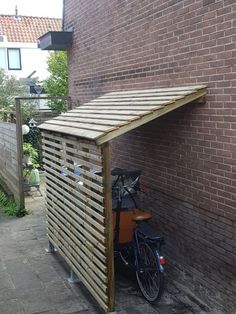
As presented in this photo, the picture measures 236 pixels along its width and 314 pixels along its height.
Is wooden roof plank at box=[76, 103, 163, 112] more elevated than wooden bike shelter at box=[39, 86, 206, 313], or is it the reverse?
wooden roof plank at box=[76, 103, 163, 112]

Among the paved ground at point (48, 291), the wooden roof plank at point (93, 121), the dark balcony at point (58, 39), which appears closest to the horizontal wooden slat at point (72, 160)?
the wooden roof plank at point (93, 121)

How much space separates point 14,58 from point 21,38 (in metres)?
1.59

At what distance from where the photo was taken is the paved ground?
201 inches

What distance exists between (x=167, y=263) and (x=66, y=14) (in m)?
6.21

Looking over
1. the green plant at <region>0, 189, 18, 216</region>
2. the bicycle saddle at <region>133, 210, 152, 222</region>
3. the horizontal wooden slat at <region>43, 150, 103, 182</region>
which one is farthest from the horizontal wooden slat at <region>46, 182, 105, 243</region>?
the green plant at <region>0, 189, 18, 216</region>

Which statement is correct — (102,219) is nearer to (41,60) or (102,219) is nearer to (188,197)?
(188,197)

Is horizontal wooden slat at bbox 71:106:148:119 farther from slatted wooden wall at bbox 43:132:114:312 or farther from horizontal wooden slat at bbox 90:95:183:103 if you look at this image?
slatted wooden wall at bbox 43:132:114:312

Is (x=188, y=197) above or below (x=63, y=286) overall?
above

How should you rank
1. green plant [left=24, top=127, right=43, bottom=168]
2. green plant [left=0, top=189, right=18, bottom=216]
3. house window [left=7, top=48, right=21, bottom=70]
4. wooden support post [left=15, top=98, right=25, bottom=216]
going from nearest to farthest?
wooden support post [left=15, top=98, right=25, bottom=216]
green plant [left=0, top=189, right=18, bottom=216]
green plant [left=24, top=127, right=43, bottom=168]
house window [left=7, top=48, right=21, bottom=70]

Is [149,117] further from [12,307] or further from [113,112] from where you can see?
[12,307]

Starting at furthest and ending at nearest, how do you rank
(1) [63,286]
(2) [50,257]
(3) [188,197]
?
1. (2) [50,257]
2. (1) [63,286]
3. (3) [188,197]

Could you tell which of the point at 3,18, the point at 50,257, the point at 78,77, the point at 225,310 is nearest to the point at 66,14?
the point at 78,77

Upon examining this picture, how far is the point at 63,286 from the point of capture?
19.0ft

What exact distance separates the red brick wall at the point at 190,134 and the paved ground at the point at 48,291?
462 millimetres
